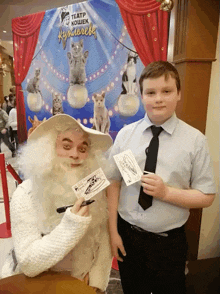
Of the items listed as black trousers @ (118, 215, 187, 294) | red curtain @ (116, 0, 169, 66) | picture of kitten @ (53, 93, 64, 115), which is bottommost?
black trousers @ (118, 215, 187, 294)

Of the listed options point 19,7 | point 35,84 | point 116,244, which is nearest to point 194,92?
point 116,244

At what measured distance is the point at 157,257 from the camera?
1.18 meters

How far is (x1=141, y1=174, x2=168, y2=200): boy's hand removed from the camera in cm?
104

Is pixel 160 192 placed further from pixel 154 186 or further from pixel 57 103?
pixel 57 103

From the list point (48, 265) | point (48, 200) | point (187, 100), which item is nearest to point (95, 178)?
point (48, 200)

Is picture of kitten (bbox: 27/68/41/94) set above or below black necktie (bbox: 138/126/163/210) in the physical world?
above

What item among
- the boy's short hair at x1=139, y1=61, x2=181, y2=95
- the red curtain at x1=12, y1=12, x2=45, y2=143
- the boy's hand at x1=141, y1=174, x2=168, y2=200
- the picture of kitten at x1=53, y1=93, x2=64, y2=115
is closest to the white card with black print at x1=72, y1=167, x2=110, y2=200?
the boy's hand at x1=141, y1=174, x2=168, y2=200

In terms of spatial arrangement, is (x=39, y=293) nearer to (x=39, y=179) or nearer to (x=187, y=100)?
(x=39, y=179)

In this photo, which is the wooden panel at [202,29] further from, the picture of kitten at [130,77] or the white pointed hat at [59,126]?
the white pointed hat at [59,126]

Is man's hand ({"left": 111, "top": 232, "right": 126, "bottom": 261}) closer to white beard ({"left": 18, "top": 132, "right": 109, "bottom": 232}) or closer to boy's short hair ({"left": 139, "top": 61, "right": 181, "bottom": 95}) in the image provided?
white beard ({"left": 18, "top": 132, "right": 109, "bottom": 232})

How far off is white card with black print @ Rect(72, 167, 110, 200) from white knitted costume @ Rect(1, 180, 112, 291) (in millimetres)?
88

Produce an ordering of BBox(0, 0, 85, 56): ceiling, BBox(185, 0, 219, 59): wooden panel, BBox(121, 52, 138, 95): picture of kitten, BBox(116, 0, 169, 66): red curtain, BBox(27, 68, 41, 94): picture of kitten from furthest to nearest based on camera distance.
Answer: BBox(0, 0, 85, 56): ceiling < BBox(27, 68, 41, 94): picture of kitten < BBox(121, 52, 138, 95): picture of kitten < BBox(116, 0, 169, 66): red curtain < BBox(185, 0, 219, 59): wooden panel

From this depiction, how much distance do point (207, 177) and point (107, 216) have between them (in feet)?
1.76

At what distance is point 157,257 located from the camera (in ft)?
3.88
